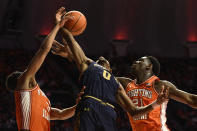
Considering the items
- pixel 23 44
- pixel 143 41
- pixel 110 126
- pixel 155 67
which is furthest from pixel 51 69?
pixel 110 126

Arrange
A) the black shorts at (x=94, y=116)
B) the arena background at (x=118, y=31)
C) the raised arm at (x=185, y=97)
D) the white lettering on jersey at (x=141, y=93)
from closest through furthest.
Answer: the black shorts at (x=94, y=116), the raised arm at (x=185, y=97), the white lettering on jersey at (x=141, y=93), the arena background at (x=118, y=31)

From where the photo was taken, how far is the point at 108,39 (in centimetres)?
1534

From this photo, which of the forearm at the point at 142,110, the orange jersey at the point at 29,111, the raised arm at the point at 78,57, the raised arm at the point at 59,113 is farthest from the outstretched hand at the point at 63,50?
the forearm at the point at 142,110

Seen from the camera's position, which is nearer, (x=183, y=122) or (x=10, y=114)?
(x=10, y=114)

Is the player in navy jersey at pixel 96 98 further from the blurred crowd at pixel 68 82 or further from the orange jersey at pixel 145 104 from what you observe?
the blurred crowd at pixel 68 82

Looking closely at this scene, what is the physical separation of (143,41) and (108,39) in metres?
1.95

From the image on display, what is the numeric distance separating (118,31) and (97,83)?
12809 millimetres

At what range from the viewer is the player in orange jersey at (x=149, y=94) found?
362cm

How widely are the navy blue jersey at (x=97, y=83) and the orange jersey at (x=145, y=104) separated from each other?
90cm

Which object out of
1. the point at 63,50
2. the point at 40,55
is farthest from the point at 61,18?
the point at 40,55

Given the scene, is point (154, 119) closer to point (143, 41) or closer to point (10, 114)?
point (10, 114)

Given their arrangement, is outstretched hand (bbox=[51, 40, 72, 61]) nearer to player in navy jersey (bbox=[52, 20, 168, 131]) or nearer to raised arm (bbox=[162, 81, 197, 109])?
player in navy jersey (bbox=[52, 20, 168, 131])

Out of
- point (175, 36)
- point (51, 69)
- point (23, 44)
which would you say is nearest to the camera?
point (51, 69)

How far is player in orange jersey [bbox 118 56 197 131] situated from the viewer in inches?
143
